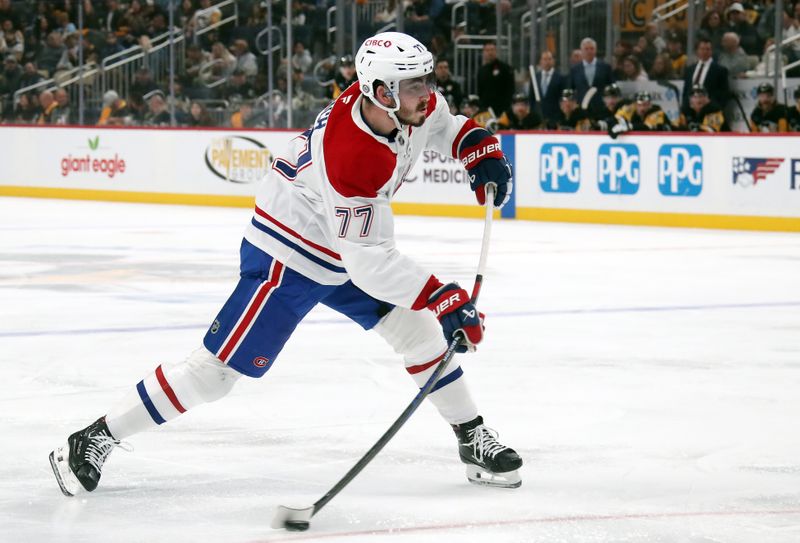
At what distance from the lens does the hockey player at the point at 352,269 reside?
11.2 feet

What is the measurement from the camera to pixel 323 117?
143 inches

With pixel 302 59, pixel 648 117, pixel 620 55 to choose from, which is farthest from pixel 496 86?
pixel 302 59

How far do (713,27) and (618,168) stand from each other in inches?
67.0

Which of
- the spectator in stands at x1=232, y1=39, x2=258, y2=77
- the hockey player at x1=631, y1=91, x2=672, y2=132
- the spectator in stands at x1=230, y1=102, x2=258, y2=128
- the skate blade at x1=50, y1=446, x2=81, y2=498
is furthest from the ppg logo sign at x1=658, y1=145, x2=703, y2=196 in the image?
the skate blade at x1=50, y1=446, x2=81, y2=498

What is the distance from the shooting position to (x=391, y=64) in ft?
11.3

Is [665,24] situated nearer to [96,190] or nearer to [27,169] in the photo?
[96,190]

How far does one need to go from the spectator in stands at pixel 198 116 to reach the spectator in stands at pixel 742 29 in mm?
6203

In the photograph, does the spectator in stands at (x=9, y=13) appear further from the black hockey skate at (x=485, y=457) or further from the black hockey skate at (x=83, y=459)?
the black hockey skate at (x=485, y=457)

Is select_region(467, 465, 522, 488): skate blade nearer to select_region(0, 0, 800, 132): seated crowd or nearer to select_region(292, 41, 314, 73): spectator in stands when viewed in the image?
select_region(0, 0, 800, 132): seated crowd

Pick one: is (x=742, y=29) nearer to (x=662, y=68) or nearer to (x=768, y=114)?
(x=662, y=68)

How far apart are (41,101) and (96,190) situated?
1.94m

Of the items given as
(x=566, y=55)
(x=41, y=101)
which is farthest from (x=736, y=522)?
(x=41, y=101)

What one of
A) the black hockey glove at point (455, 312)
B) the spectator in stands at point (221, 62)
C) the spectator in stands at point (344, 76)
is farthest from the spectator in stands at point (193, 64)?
the black hockey glove at point (455, 312)

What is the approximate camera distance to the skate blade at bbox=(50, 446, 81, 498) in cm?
364
